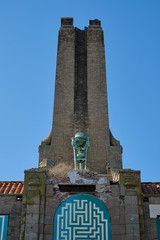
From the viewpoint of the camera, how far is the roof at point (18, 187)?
21828 millimetres

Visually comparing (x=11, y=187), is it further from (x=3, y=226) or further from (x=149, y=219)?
(x=149, y=219)

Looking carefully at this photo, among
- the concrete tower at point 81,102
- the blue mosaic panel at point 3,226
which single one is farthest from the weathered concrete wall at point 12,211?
the concrete tower at point 81,102

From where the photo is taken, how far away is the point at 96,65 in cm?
3422

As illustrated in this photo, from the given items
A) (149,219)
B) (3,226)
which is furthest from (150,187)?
(3,226)

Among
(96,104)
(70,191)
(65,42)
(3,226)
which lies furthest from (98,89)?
(3,226)

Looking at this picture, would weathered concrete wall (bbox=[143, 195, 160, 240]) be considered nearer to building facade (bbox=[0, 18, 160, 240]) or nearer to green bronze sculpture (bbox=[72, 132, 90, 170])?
building facade (bbox=[0, 18, 160, 240])

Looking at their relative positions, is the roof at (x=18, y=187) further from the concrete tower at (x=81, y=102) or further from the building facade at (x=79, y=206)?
the concrete tower at (x=81, y=102)

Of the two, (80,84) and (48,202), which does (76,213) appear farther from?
(80,84)

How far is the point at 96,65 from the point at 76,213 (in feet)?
58.1

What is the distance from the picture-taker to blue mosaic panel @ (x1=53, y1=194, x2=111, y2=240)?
19094mm

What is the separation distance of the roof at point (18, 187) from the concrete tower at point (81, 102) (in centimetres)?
588

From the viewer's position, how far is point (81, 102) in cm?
3238

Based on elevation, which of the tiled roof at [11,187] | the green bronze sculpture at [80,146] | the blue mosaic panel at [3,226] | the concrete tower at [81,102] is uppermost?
the concrete tower at [81,102]

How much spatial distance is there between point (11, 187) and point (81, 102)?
12.0 metres
